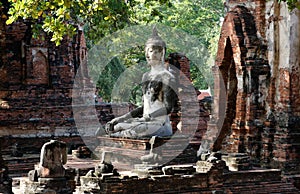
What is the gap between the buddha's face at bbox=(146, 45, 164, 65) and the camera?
10.8 meters

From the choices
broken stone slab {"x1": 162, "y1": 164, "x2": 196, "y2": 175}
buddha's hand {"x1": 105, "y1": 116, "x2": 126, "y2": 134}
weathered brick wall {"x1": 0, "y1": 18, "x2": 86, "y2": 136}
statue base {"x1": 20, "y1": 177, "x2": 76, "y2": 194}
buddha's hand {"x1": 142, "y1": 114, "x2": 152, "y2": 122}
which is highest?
weathered brick wall {"x1": 0, "y1": 18, "x2": 86, "y2": 136}

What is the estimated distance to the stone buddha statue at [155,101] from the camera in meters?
10.4

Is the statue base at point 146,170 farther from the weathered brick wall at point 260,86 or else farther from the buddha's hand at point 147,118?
the weathered brick wall at point 260,86

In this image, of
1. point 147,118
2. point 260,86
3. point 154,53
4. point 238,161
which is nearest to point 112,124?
point 147,118

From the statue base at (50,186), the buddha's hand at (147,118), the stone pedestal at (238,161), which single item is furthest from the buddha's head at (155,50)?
the statue base at (50,186)

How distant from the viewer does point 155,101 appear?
10.7 m

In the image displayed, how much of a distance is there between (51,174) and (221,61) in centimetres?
506

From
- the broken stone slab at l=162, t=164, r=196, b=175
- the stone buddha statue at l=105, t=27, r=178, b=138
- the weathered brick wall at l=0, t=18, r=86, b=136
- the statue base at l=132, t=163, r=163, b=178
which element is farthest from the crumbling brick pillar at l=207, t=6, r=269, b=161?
the weathered brick wall at l=0, t=18, r=86, b=136

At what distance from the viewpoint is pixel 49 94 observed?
1423 centimetres

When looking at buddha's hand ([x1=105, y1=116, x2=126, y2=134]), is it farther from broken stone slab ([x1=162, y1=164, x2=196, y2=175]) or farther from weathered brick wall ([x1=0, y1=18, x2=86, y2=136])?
weathered brick wall ([x1=0, y1=18, x2=86, y2=136])

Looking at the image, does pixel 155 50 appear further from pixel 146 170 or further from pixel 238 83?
pixel 146 170

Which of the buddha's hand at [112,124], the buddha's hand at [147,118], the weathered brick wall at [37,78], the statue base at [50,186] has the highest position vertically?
the weathered brick wall at [37,78]

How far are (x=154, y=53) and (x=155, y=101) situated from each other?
2.60 ft

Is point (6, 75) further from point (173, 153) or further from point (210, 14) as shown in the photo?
point (210, 14)
